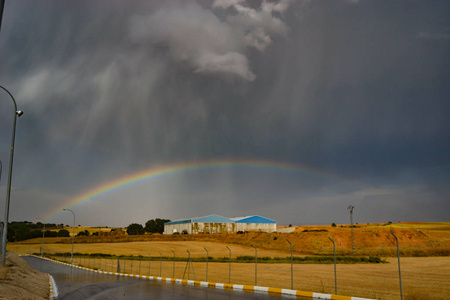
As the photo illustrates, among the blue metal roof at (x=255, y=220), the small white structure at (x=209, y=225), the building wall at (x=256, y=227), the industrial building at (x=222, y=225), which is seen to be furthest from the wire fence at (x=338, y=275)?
the blue metal roof at (x=255, y=220)

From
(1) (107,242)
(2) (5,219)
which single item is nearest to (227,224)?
(1) (107,242)

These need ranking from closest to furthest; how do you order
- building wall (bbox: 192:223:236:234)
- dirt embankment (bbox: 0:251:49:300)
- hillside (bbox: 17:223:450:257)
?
dirt embankment (bbox: 0:251:49:300)
hillside (bbox: 17:223:450:257)
building wall (bbox: 192:223:236:234)

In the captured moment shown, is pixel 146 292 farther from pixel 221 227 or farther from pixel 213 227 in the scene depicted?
pixel 221 227

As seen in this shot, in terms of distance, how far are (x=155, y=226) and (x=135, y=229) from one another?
28.3 feet

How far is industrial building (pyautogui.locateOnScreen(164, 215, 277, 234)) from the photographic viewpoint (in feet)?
409

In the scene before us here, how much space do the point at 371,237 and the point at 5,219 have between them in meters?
79.1

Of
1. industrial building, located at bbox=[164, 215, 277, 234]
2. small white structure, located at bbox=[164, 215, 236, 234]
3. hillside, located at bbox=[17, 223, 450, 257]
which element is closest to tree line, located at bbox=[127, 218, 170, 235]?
industrial building, located at bbox=[164, 215, 277, 234]

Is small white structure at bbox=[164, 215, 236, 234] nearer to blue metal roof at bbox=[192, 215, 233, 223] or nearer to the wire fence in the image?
blue metal roof at bbox=[192, 215, 233, 223]

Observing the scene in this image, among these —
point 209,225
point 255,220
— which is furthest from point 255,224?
point 209,225

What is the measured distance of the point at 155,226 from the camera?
7047 inches

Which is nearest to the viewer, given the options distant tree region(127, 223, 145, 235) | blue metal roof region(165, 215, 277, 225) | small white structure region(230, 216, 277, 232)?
blue metal roof region(165, 215, 277, 225)

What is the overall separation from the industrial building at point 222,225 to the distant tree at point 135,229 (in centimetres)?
4578

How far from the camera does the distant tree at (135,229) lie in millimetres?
174125

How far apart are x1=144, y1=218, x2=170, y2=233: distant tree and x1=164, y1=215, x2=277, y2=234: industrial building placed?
44021 millimetres
